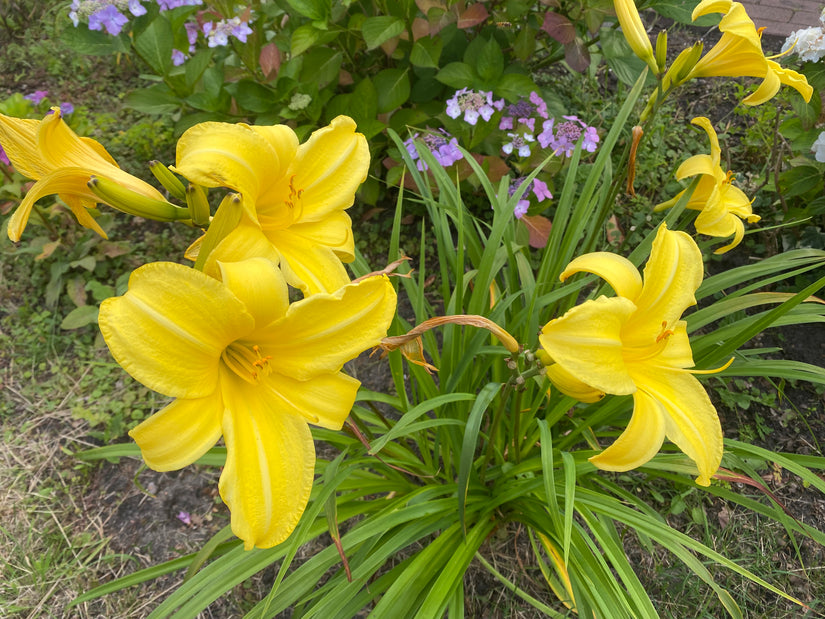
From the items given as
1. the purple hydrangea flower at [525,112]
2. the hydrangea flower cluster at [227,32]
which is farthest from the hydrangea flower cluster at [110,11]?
the purple hydrangea flower at [525,112]

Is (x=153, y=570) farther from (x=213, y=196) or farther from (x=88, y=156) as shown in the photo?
(x=213, y=196)

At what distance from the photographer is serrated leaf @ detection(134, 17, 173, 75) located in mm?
2148

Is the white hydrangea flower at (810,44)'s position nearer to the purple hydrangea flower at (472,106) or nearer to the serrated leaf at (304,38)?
the purple hydrangea flower at (472,106)

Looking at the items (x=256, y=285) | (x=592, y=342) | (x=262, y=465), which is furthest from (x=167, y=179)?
(x=592, y=342)

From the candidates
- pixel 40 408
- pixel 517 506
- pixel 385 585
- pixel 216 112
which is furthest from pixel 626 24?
pixel 40 408

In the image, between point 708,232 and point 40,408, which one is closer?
point 708,232

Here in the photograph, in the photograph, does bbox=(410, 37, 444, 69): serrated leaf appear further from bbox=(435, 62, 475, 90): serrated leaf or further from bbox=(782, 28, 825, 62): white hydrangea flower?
bbox=(782, 28, 825, 62): white hydrangea flower

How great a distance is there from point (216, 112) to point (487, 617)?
2208 mm

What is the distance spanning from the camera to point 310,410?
93 cm

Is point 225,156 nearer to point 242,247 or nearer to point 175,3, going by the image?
point 242,247

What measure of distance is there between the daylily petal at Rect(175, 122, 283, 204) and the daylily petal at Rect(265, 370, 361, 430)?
320 millimetres

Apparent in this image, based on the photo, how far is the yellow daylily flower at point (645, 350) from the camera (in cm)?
88

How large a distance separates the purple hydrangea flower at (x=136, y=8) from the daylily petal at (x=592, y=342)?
2.12m

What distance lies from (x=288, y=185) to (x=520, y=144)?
4.48ft
